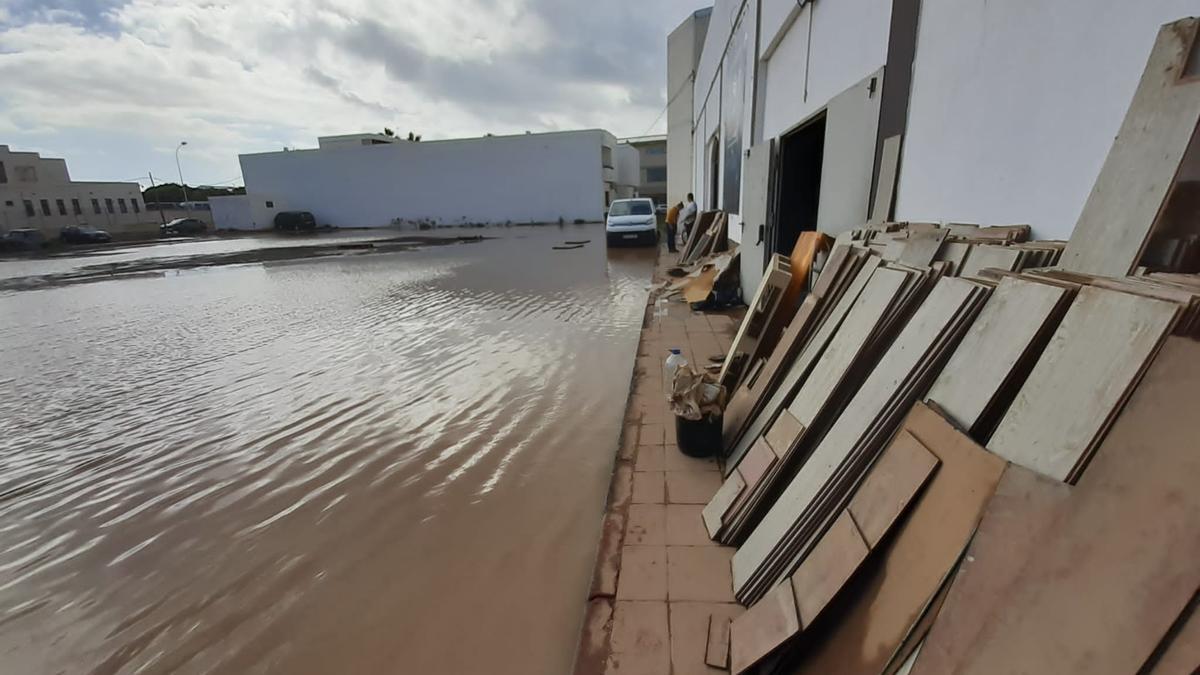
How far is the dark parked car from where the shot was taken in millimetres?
31016

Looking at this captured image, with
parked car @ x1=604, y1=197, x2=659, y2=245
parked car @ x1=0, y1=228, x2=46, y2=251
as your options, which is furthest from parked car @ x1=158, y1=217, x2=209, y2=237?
parked car @ x1=604, y1=197, x2=659, y2=245

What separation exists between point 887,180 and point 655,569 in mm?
2980

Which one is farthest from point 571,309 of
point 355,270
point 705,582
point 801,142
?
point 355,270

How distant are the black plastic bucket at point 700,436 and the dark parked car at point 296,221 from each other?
116 feet

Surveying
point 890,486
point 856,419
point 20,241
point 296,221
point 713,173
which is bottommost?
point 890,486

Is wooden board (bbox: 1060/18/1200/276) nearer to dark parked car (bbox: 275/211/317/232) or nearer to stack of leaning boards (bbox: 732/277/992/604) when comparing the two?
stack of leaning boards (bbox: 732/277/992/604)

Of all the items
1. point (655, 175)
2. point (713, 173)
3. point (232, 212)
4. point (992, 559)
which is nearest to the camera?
point (992, 559)

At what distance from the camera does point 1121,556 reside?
0.98 meters

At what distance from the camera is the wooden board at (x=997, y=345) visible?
136cm

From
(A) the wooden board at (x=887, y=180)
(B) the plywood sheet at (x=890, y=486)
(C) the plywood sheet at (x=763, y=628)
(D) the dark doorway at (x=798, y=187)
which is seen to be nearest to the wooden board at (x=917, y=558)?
(B) the plywood sheet at (x=890, y=486)

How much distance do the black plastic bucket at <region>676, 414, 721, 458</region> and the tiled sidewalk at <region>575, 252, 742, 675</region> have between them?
0.07 meters

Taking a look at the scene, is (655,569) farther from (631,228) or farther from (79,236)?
(79,236)

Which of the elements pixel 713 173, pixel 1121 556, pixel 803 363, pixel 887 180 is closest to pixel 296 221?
pixel 713 173

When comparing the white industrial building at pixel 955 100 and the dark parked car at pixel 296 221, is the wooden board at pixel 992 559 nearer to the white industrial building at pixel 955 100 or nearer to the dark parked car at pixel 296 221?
the white industrial building at pixel 955 100
